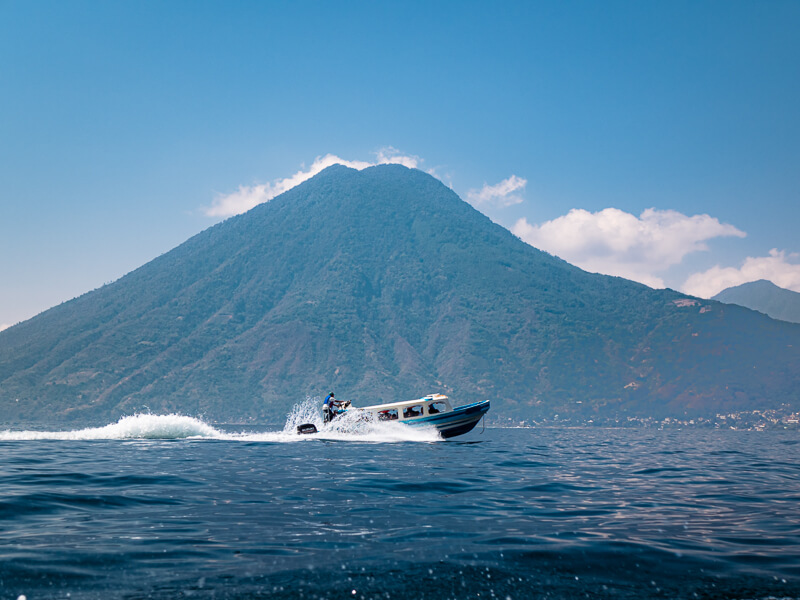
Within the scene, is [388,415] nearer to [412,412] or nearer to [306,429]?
[412,412]

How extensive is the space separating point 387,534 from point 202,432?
3281 centimetres

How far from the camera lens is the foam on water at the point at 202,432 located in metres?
35.6

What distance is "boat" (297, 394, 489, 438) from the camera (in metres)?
40.3

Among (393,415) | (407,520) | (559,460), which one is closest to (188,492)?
(407,520)

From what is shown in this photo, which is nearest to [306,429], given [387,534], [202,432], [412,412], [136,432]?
[202,432]

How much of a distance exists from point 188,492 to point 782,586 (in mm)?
12364

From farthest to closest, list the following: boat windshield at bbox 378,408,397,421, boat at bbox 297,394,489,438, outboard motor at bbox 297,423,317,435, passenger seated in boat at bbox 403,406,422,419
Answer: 1. boat windshield at bbox 378,408,397,421
2. passenger seated in boat at bbox 403,406,422,419
3. outboard motor at bbox 297,423,317,435
4. boat at bbox 297,394,489,438

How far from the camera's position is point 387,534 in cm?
1009

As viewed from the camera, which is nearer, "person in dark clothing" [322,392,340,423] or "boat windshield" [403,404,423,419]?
"boat windshield" [403,404,423,419]

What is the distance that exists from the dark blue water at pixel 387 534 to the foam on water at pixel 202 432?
1783 centimetres

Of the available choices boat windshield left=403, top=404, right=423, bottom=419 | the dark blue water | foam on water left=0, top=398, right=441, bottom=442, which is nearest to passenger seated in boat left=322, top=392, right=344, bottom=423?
foam on water left=0, top=398, right=441, bottom=442

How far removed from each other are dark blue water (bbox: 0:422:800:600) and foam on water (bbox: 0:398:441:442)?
17826 mm

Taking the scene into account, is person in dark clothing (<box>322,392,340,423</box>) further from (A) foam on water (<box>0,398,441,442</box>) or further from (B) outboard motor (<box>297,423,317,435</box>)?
(B) outboard motor (<box>297,423,317,435</box>)

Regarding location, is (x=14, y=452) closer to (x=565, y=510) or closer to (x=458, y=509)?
(x=458, y=509)
